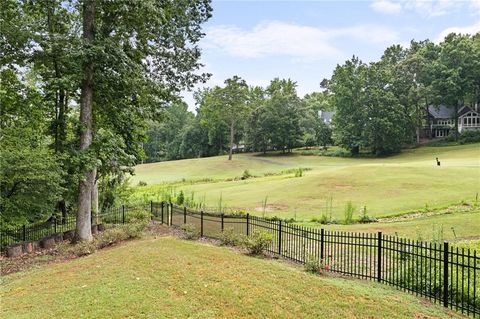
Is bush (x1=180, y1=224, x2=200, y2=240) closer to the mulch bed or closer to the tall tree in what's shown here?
the mulch bed

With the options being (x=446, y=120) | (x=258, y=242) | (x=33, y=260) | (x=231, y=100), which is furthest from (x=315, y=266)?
(x=446, y=120)

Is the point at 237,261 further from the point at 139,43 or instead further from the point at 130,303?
the point at 139,43

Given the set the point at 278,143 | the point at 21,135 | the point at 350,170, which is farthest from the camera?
the point at 278,143

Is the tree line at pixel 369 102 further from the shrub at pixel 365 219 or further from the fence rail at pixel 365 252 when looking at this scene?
the fence rail at pixel 365 252

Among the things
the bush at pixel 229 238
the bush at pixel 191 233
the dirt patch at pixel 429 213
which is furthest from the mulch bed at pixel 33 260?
the dirt patch at pixel 429 213

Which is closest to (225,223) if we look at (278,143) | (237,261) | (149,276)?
(237,261)

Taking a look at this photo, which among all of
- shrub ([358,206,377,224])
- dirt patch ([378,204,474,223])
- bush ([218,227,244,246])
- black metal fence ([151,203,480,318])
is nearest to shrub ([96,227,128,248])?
bush ([218,227,244,246])

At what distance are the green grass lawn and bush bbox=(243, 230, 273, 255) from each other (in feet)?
3.85

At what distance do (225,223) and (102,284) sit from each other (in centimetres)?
803

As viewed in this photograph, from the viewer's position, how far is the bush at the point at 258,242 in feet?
37.8

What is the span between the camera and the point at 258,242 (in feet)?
37.7

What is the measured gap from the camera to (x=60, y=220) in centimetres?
1798

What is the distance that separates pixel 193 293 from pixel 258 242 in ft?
14.2

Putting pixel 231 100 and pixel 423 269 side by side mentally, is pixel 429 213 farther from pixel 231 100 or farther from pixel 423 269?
pixel 231 100
